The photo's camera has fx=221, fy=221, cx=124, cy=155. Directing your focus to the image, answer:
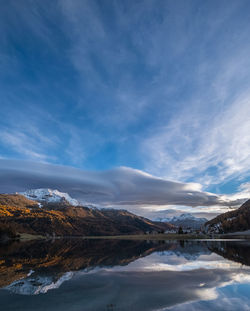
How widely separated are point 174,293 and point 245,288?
6.25 meters

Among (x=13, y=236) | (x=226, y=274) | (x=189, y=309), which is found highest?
(x=13, y=236)

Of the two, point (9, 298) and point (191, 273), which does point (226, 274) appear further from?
point (9, 298)

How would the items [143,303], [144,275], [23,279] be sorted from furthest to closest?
[144,275] < [23,279] < [143,303]

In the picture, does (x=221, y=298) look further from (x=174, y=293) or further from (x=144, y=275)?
(x=144, y=275)

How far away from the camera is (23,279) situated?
22766mm

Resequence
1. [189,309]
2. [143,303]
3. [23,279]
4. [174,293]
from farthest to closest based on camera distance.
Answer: [23,279] < [174,293] < [143,303] < [189,309]

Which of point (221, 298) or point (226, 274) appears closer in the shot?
point (221, 298)

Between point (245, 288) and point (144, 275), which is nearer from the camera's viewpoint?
point (245, 288)

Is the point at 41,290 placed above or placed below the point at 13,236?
below

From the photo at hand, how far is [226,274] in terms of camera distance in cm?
2397

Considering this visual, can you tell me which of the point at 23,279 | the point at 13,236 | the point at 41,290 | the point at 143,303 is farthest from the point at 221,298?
the point at 13,236

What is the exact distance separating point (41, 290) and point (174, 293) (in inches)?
429

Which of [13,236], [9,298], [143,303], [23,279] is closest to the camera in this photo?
[143,303]

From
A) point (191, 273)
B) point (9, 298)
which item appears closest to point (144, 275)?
point (191, 273)
